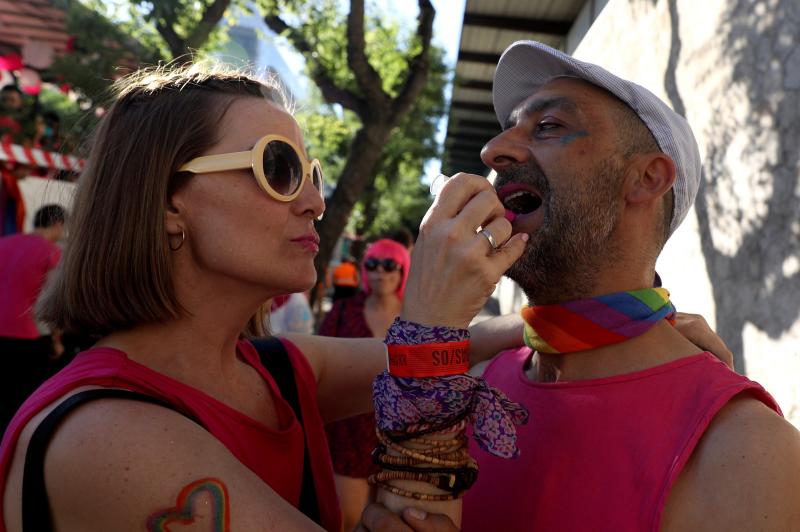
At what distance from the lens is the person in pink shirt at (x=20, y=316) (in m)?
5.08

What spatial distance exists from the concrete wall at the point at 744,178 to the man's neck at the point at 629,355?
1.69m

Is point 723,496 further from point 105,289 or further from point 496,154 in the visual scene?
point 105,289

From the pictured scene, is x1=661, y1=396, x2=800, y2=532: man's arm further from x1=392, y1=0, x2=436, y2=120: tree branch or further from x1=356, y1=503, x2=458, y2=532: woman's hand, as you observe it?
x1=392, y1=0, x2=436, y2=120: tree branch

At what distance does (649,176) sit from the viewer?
1927 millimetres

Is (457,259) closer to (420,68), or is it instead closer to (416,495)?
(416,495)

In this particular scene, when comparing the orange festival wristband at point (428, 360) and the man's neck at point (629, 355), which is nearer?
the orange festival wristband at point (428, 360)

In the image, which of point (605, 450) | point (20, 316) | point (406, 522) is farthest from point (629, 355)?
point (20, 316)

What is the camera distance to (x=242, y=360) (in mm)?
2045

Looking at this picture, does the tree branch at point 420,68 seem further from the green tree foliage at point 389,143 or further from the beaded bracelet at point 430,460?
the green tree foliage at point 389,143

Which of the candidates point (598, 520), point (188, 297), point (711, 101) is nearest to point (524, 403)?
point (598, 520)

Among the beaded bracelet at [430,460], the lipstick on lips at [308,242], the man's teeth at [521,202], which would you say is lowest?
the beaded bracelet at [430,460]

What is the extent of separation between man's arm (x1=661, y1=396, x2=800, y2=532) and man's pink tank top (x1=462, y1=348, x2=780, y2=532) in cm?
3

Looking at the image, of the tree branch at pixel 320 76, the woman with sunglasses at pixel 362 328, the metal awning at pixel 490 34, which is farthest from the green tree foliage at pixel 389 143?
the woman with sunglasses at pixel 362 328

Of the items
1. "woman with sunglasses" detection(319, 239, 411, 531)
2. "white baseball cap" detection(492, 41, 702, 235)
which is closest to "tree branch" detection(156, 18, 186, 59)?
"woman with sunglasses" detection(319, 239, 411, 531)
